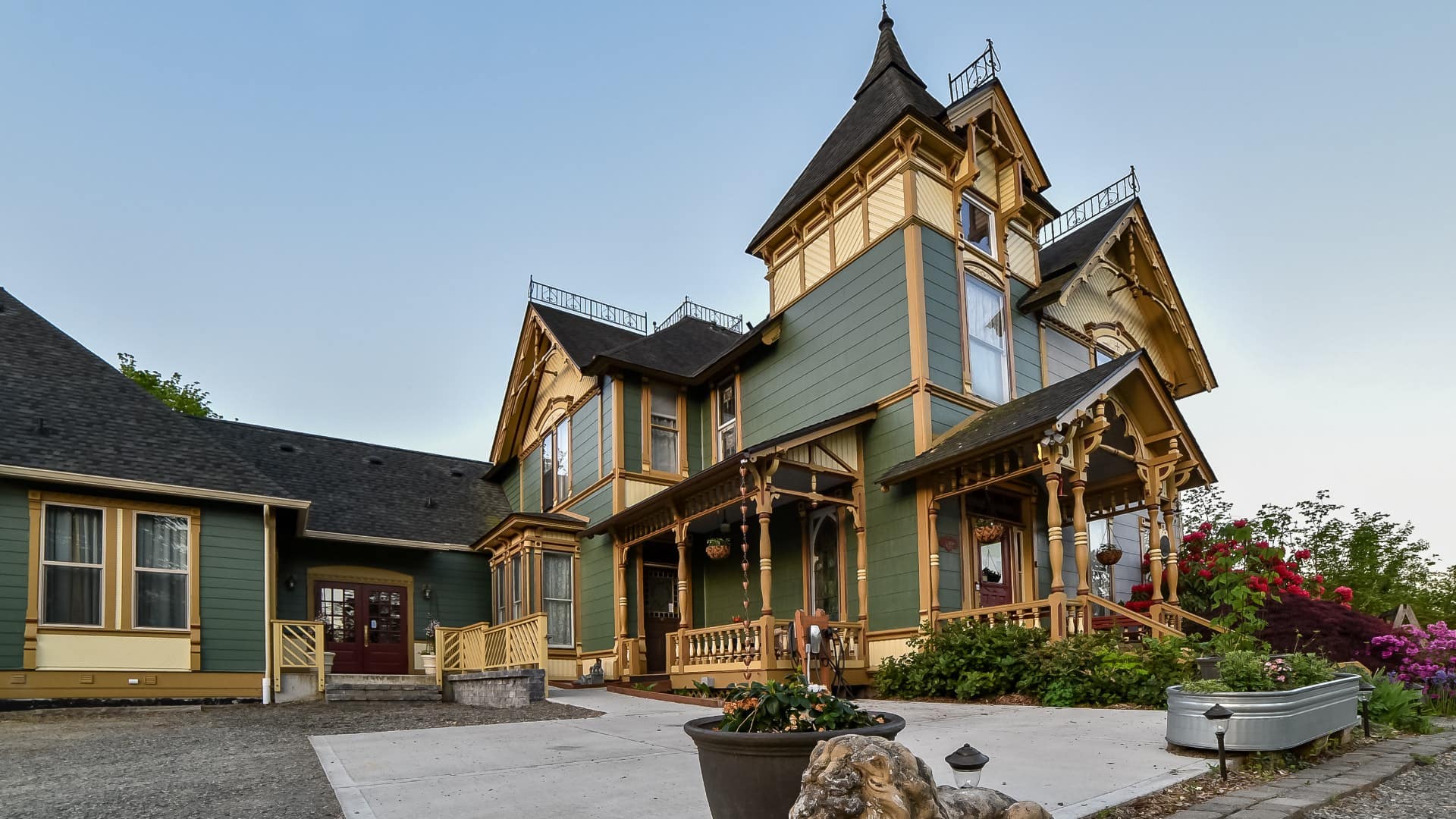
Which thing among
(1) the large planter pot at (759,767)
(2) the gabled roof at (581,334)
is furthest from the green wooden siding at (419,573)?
(1) the large planter pot at (759,767)

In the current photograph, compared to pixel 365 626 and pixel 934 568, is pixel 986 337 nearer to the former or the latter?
pixel 934 568

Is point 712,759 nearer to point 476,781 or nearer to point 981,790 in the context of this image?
point 981,790

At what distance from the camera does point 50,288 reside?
28.3m

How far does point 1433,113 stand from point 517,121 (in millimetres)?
14351

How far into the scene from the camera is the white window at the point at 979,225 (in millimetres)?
14258

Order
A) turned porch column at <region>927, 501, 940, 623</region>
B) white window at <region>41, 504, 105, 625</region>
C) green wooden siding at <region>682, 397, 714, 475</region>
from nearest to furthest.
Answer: turned porch column at <region>927, 501, 940, 623</region> < white window at <region>41, 504, 105, 625</region> < green wooden siding at <region>682, 397, 714, 475</region>

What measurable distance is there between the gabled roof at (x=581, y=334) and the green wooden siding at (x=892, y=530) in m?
6.26

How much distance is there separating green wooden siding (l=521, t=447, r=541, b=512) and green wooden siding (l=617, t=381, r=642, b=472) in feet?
13.8

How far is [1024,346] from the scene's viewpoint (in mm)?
14562

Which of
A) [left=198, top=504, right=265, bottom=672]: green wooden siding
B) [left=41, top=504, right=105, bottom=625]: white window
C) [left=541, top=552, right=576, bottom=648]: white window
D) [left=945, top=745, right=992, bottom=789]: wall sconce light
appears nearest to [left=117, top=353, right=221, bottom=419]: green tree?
[left=198, top=504, right=265, bottom=672]: green wooden siding

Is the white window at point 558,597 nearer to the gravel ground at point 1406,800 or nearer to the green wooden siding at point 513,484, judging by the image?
the green wooden siding at point 513,484

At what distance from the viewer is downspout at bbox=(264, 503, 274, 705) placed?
13.3 meters

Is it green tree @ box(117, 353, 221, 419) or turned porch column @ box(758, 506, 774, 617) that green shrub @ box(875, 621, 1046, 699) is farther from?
green tree @ box(117, 353, 221, 419)

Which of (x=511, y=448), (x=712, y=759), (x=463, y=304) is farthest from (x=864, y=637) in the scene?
(x=463, y=304)
